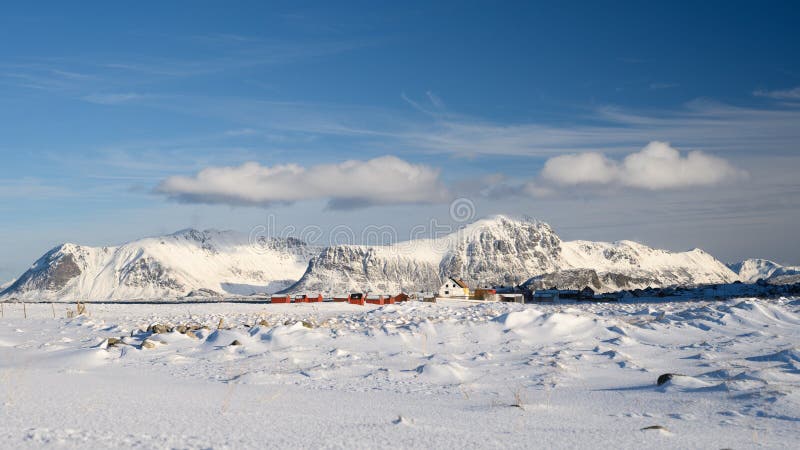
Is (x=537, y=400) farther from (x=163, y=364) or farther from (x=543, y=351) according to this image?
(x=163, y=364)

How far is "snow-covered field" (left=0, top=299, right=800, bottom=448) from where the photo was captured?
26.0 feet

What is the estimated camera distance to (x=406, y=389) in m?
11.8

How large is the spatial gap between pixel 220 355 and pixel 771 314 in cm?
2280

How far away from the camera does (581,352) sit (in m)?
Answer: 16.8

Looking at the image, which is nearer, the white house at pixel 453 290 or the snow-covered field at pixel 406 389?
the snow-covered field at pixel 406 389

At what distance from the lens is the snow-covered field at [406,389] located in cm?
792

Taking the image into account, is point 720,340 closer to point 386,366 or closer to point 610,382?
point 610,382

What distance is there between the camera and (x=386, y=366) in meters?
14.7

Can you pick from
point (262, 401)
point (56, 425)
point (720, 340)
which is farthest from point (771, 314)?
point (56, 425)

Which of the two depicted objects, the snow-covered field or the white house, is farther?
the white house

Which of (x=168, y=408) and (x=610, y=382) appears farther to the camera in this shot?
(x=610, y=382)

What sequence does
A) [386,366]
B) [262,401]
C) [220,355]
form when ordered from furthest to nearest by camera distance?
1. [220,355]
2. [386,366]
3. [262,401]

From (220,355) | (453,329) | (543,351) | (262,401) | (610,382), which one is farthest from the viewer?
(453,329)

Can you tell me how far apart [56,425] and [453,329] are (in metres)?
14.8
